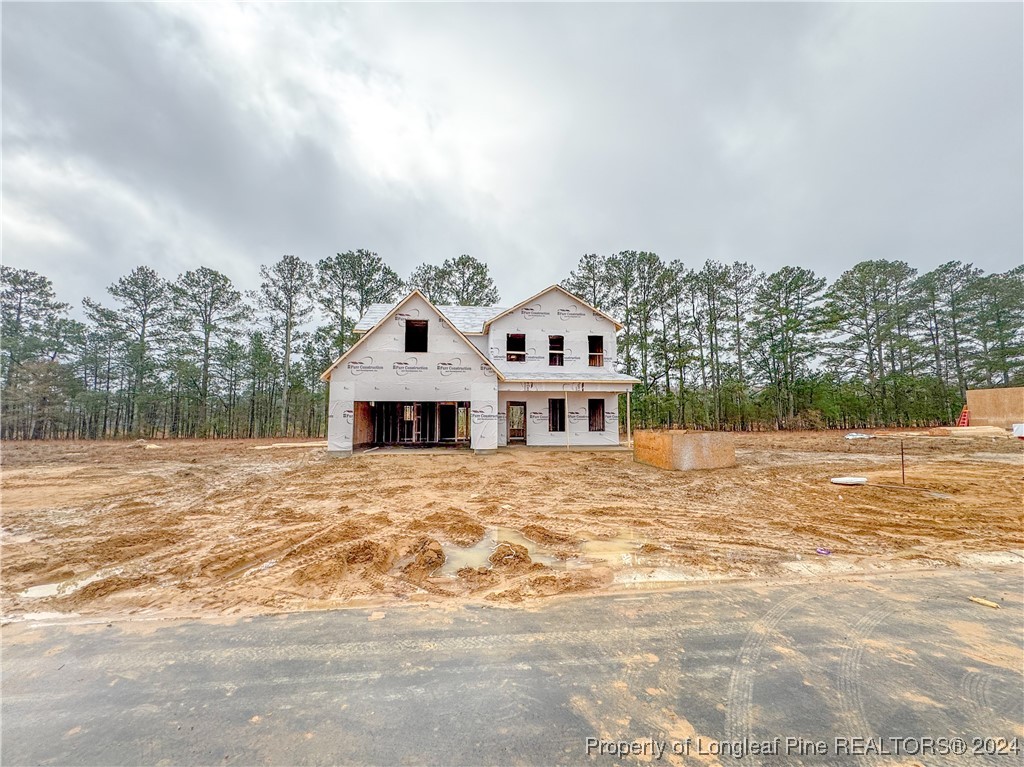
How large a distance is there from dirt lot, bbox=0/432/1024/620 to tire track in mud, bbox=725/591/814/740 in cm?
70

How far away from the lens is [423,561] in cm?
404

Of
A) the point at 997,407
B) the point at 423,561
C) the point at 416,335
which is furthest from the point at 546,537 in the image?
the point at 997,407

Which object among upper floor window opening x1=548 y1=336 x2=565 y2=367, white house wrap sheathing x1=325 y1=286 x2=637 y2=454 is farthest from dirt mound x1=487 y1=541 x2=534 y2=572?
upper floor window opening x1=548 y1=336 x2=565 y2=367

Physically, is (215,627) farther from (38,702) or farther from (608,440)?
(608,440)

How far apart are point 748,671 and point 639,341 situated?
2631 centimetres

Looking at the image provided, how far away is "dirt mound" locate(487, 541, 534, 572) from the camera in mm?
3962

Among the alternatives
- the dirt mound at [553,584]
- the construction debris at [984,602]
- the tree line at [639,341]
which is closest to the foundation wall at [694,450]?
the construction debris at [984,602]

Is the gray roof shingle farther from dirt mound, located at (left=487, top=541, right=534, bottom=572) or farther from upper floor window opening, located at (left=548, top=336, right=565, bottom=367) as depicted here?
dirt mound, located at (left=487, top=541, right=534, bottom=572)

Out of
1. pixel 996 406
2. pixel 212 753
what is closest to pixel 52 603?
pixel 212 753

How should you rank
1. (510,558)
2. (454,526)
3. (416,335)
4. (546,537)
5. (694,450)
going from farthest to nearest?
(416,335) < (694,450) < (454,526) < (546,537) < (510,558)

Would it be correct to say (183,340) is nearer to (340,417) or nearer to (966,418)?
(340,417)

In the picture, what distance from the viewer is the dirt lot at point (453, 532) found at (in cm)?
355

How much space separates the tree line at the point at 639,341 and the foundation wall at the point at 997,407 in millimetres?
5720

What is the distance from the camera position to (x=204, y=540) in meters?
4.81
